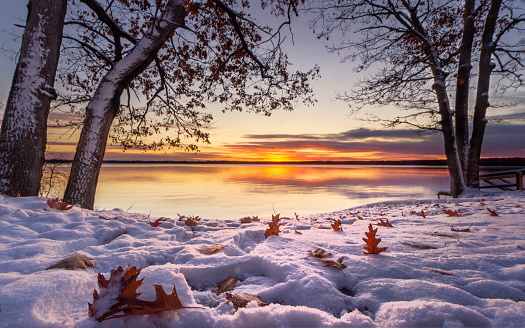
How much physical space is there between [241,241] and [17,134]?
13.1 ft

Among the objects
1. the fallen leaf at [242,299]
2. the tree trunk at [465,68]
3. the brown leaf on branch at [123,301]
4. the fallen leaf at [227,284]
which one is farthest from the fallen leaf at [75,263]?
the tree trunk at [465,68]

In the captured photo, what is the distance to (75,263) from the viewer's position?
142cm

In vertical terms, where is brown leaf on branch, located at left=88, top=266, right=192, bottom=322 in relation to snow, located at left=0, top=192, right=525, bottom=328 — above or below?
above

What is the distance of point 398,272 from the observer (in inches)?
52.7

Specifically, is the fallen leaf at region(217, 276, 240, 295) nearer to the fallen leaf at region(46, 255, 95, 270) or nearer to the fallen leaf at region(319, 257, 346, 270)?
the fallen leaf at region(319, 257, 346, 270)

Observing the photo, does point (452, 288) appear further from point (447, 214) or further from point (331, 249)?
point (447, 214)

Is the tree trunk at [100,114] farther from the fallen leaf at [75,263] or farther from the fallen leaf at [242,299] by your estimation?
the fallen leaf at [242,299]

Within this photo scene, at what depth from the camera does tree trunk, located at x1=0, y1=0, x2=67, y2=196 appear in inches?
142

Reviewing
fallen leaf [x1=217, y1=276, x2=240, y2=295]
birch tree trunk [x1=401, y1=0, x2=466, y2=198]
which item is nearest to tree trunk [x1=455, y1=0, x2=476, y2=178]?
birch tree trunk [x1=401, y1=0, x2=466, y2=198]

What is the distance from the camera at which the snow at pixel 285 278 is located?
0.90 m

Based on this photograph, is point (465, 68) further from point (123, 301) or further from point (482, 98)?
point (123, 301)

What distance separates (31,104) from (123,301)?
442 centimetres

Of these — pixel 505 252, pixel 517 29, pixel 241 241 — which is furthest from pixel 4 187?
pixel 517 29

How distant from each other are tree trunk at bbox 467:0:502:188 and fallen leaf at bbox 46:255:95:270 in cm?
1030
